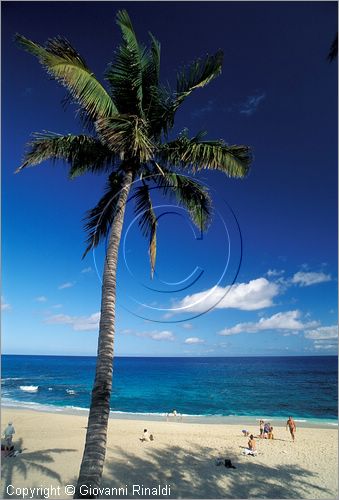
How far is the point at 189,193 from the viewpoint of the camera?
31.1ft

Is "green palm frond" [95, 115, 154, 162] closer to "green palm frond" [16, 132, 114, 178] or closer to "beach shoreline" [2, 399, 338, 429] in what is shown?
"green palm frond" [16, 132, 114, 178]

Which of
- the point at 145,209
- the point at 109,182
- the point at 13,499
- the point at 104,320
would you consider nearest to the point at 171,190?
the point at 145,209

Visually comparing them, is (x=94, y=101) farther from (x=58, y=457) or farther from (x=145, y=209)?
(x=58, y=457)

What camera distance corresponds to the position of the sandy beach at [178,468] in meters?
11.3

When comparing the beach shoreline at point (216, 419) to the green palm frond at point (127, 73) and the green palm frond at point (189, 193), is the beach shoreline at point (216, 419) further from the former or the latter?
the green palm frond at point (127, 73)

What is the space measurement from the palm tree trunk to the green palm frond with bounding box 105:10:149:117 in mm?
1764

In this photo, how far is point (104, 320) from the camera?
22.8 feet

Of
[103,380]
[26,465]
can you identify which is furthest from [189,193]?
[26,465]

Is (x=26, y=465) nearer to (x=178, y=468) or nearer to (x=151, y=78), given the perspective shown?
(x=178, y=468)

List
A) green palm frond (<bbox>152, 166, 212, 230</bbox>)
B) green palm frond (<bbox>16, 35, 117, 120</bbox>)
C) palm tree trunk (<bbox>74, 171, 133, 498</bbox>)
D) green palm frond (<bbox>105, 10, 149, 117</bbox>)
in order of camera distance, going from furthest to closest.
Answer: green palm frond (<bbox>152, 166, 212, 230</bbox>) < green palm frond (<bbox>105, 10, 149, 117</bbox>) < green palm frond (<bbox>16, 35, 117, 120</bbox>) < palm tree trunk (<bbox>74, 171, 133, 498</bbox>)

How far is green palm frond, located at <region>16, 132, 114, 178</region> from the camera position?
8492 millimetres

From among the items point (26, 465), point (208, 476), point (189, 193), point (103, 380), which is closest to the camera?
point (103, 380)

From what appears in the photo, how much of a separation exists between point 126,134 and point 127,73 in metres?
1.57

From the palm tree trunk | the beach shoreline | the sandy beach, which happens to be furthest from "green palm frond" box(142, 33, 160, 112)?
the beach shoreline
